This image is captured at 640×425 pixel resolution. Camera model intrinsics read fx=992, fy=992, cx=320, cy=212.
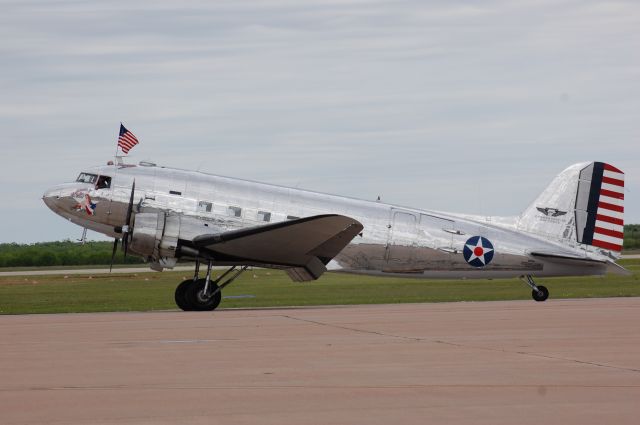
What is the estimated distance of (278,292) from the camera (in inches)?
1412

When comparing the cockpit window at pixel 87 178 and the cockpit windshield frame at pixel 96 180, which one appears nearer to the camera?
the cockpit windshield frame at pixel 96 180

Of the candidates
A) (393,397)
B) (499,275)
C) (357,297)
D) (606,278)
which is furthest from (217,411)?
(606,278)

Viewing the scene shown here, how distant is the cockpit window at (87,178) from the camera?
2558 centimetres

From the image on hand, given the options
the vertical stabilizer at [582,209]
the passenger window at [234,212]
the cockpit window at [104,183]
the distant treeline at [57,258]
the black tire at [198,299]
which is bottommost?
the distant treeline at [57,258]

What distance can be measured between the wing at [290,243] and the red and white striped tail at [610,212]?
25.1ft

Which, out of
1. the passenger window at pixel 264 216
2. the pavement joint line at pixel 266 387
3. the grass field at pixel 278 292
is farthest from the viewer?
the grass field at pixel 278 292

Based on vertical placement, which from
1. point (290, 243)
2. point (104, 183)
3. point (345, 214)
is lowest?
point (290, 243)

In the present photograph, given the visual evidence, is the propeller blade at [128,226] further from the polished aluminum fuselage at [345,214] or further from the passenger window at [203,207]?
the passenger window at [203,207]

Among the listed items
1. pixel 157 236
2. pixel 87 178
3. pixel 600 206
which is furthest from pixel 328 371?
pixel 600 206

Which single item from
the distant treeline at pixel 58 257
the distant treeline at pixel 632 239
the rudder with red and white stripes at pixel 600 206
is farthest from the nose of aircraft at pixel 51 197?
the distant treeline at pixel 632 239

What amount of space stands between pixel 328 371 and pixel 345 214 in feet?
48.6

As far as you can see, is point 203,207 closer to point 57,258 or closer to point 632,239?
A: point 57,258

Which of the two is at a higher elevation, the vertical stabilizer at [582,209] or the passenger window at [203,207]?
the vertical stabilizer at [582,209]

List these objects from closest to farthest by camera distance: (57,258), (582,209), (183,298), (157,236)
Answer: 1. (157,236)
2. (183,298)
3. (582,209)
4. (57,258)
